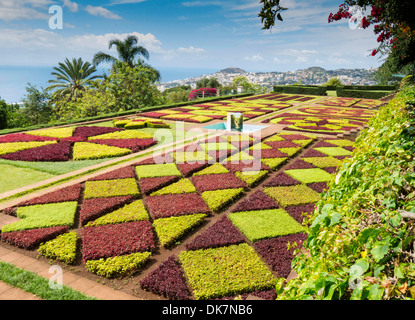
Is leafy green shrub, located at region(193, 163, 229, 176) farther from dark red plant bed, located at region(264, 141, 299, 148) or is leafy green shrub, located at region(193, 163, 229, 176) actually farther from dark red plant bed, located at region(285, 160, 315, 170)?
dark red plant bed, located at region(264, 141, 299, 148)

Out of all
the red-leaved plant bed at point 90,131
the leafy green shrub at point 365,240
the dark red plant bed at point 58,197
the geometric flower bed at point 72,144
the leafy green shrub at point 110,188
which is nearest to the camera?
the leafy green shrub at point 365,240

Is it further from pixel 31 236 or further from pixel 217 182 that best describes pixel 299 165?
pixel 31 236

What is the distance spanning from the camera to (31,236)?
17.2 feet

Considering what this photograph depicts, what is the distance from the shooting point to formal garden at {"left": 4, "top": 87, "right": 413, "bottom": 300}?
2049 mm

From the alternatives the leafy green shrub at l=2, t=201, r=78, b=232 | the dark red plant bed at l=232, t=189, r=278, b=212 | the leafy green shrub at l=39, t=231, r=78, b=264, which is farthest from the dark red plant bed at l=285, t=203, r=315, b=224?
the leafy green shrub at l=2, t=201, r=78, b=232

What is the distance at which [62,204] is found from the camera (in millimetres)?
6688

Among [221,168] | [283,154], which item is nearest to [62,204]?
[221,168]

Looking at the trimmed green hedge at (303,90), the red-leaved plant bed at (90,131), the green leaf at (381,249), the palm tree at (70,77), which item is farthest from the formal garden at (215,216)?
the trimmed green hedge at (303,90)

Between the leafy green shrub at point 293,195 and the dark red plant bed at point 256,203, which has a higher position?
the leafy green shrub at point 293,195

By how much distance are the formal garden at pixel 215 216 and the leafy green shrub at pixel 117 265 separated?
0.02 metres

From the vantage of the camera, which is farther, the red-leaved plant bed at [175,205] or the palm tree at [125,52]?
the palm tree at [125,52]

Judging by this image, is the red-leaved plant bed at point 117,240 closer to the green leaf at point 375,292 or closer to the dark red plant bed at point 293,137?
the green leaf at point 375,292

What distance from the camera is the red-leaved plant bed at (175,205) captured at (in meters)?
6.30
